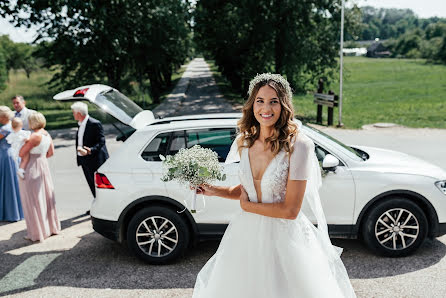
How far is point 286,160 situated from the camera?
2.62 meters

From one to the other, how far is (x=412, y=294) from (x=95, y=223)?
372 centimetres

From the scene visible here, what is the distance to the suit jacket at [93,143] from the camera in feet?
22.9

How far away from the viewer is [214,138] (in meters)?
5.41

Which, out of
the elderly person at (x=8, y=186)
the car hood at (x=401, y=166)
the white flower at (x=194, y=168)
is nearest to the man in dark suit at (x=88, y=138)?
the elderly person at (x=8, y=186)

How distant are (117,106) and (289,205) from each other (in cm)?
411

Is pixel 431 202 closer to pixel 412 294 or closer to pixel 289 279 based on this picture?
pixel 412 294

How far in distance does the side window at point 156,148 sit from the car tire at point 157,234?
2.05 ft

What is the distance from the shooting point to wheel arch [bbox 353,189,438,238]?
5061 millimetres

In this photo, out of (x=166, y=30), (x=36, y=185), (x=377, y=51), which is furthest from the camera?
(x=377, y=51)

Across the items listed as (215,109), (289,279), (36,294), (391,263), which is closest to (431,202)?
(391,263)

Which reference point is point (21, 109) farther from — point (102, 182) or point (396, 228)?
point (396, 228)

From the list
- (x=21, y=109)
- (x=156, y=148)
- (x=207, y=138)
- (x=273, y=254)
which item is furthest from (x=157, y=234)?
(x=21, y=109)

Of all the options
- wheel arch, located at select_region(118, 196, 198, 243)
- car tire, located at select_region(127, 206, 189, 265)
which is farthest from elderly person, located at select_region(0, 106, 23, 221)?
car tire, located at select_region(127, 206, 189, 265)

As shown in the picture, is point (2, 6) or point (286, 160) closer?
point (286, 160)
